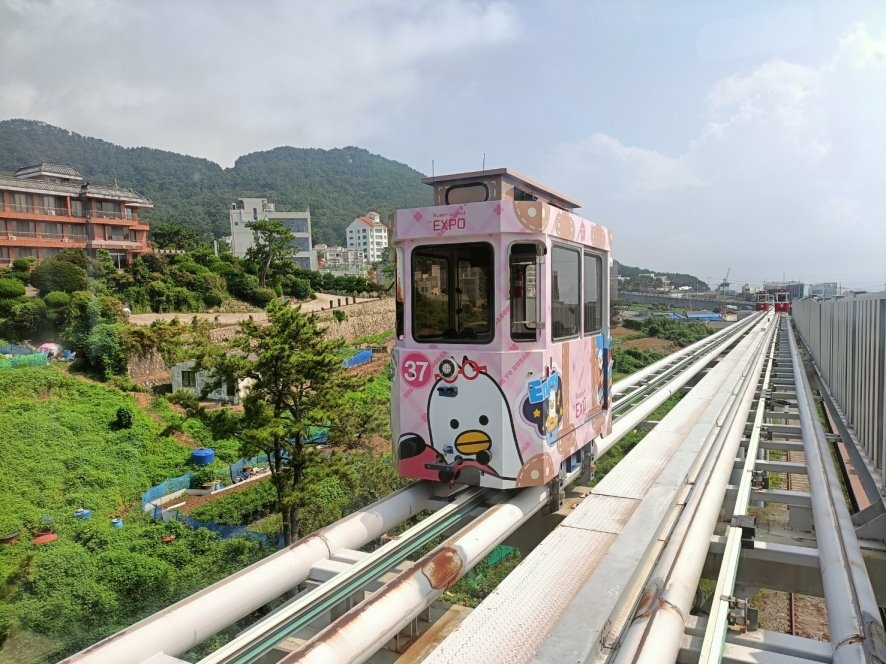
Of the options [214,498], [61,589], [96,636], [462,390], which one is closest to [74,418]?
[214,498]

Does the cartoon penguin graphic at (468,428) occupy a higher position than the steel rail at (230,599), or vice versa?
the cartoon penguin graphic at (468,428)

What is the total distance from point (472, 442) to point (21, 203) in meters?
41.9

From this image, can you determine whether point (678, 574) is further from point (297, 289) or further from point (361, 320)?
point (297, 289)

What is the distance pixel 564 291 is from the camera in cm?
481

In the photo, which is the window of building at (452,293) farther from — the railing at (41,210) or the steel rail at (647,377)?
the railing at (41,210)

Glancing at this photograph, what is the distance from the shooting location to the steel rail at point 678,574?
105 inches

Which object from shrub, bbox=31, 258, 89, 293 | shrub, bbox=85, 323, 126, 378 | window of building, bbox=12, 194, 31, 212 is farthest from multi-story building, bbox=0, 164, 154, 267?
shrub, bbox=85, 323, 126, 378

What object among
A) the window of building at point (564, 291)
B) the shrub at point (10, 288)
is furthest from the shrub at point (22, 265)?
the window of building at point (564, 291)

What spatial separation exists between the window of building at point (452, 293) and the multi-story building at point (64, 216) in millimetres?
39931

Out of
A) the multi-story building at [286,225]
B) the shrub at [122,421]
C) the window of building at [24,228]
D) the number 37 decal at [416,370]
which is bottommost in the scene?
the shrub at [122,421]

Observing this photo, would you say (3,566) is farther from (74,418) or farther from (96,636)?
(74,418)

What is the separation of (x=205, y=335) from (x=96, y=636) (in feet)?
65.5

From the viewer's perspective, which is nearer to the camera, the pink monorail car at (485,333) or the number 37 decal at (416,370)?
the pink monorail car at (485,333)

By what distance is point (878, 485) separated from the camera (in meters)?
5.02
